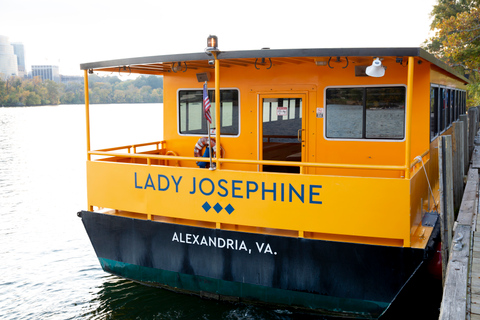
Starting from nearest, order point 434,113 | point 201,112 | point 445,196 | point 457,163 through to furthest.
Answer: point 445,196 < point 434,113 < point 201,112 < point 457,163

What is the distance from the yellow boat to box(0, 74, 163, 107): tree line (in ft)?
325

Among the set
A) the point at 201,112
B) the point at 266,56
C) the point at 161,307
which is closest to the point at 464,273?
the point at 266,56

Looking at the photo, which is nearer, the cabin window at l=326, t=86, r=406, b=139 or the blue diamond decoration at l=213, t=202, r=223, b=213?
the blue diamond decoration at l=213, t=202, r=223, b=213

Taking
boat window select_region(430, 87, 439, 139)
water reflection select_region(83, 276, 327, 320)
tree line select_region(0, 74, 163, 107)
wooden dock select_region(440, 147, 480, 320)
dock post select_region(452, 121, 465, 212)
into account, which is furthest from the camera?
tree line select_region(0, 74, 163, 107)

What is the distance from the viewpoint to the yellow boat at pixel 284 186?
618 cm

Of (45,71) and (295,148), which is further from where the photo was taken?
Result: (45,71)

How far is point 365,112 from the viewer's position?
7781mm

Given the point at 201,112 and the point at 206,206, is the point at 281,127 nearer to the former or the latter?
Answer: the point at 201,112

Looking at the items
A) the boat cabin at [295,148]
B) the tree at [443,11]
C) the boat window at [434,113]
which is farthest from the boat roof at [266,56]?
the tree at [443,11]

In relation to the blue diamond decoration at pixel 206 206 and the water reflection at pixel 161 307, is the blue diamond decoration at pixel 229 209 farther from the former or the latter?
the water reflection at pixel 161 307


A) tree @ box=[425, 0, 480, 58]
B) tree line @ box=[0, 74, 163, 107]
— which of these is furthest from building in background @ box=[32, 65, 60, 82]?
tree @ box=[425, 0, 480, 58]

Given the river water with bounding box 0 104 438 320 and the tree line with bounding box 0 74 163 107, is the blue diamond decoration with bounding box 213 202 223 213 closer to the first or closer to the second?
the river water with bounding box 0 104 438 320

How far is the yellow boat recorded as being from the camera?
618 centimetres

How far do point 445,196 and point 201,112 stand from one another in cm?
439
